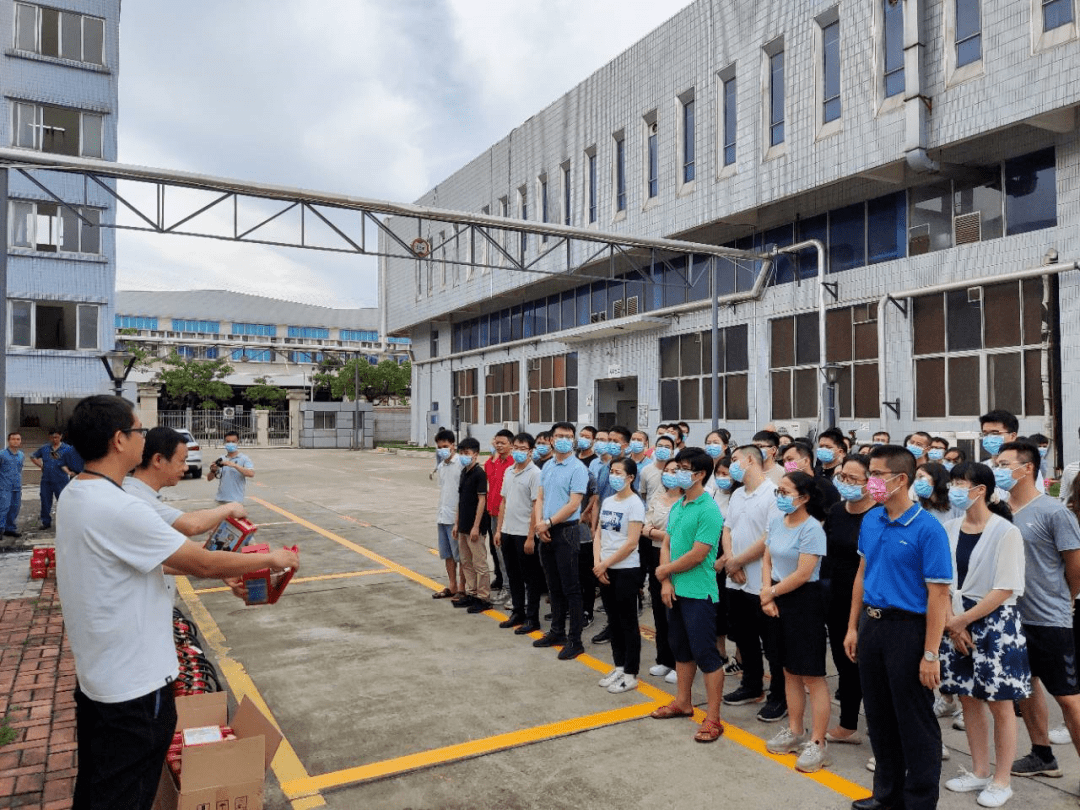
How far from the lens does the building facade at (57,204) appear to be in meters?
21.7

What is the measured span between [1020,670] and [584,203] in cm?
2437

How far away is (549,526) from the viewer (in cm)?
639

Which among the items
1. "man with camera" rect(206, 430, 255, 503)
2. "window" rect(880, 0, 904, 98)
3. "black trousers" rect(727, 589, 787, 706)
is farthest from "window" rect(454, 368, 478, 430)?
"black trousers" rect(727, 589, 787, 706)

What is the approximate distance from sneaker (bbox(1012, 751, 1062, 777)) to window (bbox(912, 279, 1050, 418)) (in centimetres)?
1212

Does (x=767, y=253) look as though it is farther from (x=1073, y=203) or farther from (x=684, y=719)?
(x=684, y=719)

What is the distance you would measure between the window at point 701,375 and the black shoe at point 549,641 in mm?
14609

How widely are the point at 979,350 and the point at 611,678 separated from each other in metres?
13.2

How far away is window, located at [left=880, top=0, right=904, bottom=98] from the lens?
A: 15.8m

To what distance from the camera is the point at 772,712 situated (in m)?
4.96

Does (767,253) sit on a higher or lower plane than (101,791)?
higher

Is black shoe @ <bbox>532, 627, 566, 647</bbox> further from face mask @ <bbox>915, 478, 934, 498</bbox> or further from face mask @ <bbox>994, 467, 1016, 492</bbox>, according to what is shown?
face mask @ <bbox>994, 467, 1016, 492</bbox>

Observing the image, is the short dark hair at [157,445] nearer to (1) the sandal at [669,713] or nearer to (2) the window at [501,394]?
(1) the sandal at [669,713]

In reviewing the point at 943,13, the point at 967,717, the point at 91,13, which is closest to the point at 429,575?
the point at 967,717

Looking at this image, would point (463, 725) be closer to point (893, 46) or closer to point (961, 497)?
point (961, 497)
